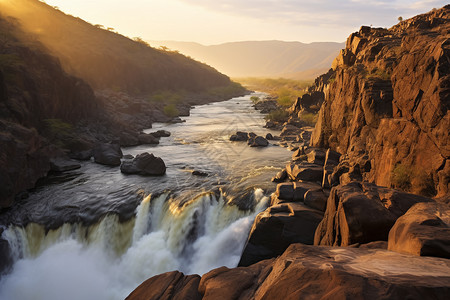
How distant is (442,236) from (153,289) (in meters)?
7.85

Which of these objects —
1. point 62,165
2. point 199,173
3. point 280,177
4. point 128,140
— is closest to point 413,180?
point 280,177

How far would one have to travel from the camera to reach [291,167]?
20.9 meters

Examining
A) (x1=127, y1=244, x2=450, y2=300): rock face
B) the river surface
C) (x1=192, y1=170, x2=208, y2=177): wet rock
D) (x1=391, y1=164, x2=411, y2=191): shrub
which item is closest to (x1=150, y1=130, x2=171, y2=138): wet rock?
the river surface

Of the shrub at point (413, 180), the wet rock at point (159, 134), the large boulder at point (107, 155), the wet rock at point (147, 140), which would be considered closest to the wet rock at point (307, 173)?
the shrub at point (413, 180)

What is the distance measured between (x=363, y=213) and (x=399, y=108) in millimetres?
8153

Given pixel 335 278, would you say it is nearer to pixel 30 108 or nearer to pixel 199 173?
pixel 199 173

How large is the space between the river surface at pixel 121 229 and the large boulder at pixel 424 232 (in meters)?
8.24

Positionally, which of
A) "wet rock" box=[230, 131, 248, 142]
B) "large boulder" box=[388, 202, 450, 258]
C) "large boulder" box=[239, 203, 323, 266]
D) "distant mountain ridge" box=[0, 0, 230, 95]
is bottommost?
"large boulder" box=[239, 203, 323, 266]

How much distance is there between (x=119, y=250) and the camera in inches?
608

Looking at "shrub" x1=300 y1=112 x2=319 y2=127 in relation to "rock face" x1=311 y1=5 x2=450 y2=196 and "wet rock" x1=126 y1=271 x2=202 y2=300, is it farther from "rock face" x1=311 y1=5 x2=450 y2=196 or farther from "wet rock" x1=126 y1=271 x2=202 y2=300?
"wet rock" x1=126 y1=271 x2=202 y2=300

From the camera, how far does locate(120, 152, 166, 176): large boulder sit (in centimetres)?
2284

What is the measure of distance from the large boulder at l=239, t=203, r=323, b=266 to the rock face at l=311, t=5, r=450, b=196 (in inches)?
160

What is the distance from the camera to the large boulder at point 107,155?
83.7 ft

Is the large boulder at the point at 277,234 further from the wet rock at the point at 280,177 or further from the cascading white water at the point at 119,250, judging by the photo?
the wet rock at the point at 280,177
